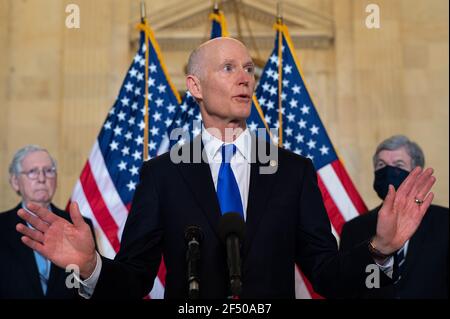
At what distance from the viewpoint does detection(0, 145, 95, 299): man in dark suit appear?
5.02 meters

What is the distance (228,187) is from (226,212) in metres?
0.26

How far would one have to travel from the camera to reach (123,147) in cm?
655

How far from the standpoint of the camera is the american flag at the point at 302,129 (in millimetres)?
6243

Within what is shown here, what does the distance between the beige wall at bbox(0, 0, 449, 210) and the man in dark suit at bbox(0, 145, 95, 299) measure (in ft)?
8.63

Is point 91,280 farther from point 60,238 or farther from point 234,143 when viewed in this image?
point 234,143

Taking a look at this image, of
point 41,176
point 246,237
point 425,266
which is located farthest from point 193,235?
point 41,176

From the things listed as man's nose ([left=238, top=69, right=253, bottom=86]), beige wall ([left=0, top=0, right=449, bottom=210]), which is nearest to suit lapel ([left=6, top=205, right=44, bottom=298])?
man's nose ([left=238, top=69, right=253, bottom=86])

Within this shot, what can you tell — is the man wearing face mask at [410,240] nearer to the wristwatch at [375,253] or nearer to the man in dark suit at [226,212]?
the man in dark suit at [226,212]

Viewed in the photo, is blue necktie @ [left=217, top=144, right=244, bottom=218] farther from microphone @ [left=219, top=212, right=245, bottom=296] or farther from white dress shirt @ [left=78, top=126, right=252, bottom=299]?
microphone @ [left=219, top=212, right=245, bottom=296]

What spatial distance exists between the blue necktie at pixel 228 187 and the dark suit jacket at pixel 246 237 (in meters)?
0.04

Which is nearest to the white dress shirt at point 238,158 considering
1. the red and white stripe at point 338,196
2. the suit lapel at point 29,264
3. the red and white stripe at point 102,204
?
the suit lapel at point 29,264
